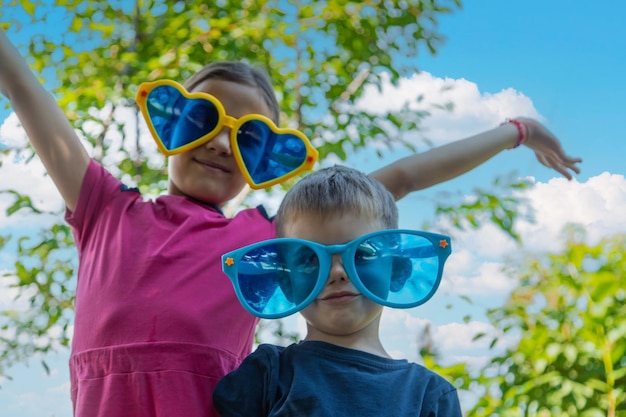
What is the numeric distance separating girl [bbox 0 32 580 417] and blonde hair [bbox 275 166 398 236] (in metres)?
0.13

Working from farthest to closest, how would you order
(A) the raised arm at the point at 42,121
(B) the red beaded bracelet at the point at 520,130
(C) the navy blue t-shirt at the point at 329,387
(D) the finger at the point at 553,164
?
(D) the finger at the point at 553,164, (B) the red beaded bracelet at the point at 520,130, (A) the raised arm at the point at 42,121, (C) the navy blue t-shirt at the point at 329,387

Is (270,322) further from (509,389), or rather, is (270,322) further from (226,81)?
(226,81)

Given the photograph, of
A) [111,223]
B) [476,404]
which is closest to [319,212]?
[111,223]

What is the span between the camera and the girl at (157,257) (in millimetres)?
931

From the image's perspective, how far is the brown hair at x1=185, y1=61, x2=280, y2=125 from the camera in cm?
114

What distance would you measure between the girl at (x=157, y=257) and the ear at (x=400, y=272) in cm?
21

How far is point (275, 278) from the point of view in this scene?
0.91 meters

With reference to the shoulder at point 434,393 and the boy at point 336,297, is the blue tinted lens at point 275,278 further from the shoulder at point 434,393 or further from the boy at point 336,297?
the shoulder at point 434,393

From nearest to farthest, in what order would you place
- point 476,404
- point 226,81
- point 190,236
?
1. point 190,236
2. point 226,81
3. point 476,404

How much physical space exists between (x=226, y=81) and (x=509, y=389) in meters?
1.18

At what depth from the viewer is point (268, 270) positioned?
0.91 metres

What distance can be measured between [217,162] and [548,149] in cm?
64

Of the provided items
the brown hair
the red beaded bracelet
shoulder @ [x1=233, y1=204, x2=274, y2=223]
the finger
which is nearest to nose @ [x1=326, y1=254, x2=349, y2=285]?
shoulder @ [x1=233, y1=204, x2=274, y2=223]

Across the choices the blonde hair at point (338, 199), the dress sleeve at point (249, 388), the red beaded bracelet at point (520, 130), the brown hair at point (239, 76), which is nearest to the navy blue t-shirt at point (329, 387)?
the dress sleeve at point (249, 388)
